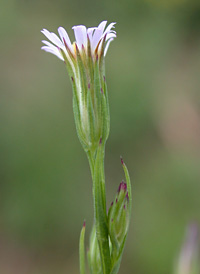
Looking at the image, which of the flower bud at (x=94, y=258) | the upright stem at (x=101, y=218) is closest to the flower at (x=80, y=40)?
the upright stem at (x=101, y=218)

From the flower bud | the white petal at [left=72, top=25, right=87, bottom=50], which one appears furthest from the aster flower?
the flower bud

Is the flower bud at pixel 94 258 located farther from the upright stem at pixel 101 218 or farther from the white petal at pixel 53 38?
the white petal at pixel 53 38

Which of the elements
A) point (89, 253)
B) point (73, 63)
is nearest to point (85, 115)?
point (73, 63)

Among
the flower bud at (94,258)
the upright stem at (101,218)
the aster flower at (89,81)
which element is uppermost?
the aster flower at (89,81)

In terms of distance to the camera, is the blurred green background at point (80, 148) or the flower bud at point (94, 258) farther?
the blurred green background at point (80, 148)

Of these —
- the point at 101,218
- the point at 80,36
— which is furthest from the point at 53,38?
the point at 101,218

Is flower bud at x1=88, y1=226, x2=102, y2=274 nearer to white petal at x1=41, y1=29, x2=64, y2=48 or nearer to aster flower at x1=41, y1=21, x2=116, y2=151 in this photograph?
aster flower at x1=41, y1=21, x2=116, y2=151
